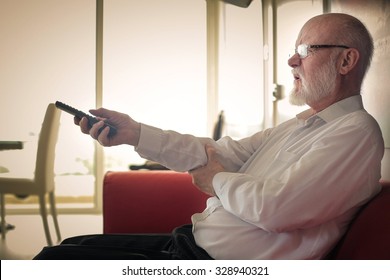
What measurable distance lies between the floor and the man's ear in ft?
3.30

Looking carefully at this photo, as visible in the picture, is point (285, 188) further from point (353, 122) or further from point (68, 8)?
point (68, 8)

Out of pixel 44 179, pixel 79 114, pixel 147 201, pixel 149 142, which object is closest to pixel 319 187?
pixel 149 142

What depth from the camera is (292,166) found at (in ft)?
2.50

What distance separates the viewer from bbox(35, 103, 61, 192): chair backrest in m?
1.62

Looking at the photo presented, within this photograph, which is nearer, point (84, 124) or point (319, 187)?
point (319, 187)

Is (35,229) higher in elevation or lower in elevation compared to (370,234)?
lower

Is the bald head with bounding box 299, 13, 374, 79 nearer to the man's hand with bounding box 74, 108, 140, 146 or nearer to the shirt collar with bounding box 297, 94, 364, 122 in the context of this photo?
the shirt collar with bounding box 297, 94, 364, 122

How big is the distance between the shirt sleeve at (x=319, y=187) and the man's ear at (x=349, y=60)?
189 millimetres

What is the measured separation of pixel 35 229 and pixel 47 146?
0.33 m

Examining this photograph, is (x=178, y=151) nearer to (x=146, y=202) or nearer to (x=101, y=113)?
(x=101, y=113)

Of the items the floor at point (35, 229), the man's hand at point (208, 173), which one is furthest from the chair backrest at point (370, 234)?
the floor at point (35, 229)

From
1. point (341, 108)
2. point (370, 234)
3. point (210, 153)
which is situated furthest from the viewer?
point (210, 153)

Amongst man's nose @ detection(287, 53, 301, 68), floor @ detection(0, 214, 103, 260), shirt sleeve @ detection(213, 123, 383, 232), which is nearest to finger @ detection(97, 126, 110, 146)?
shirt sleeve @ detection(213, 123, 383, 232)
